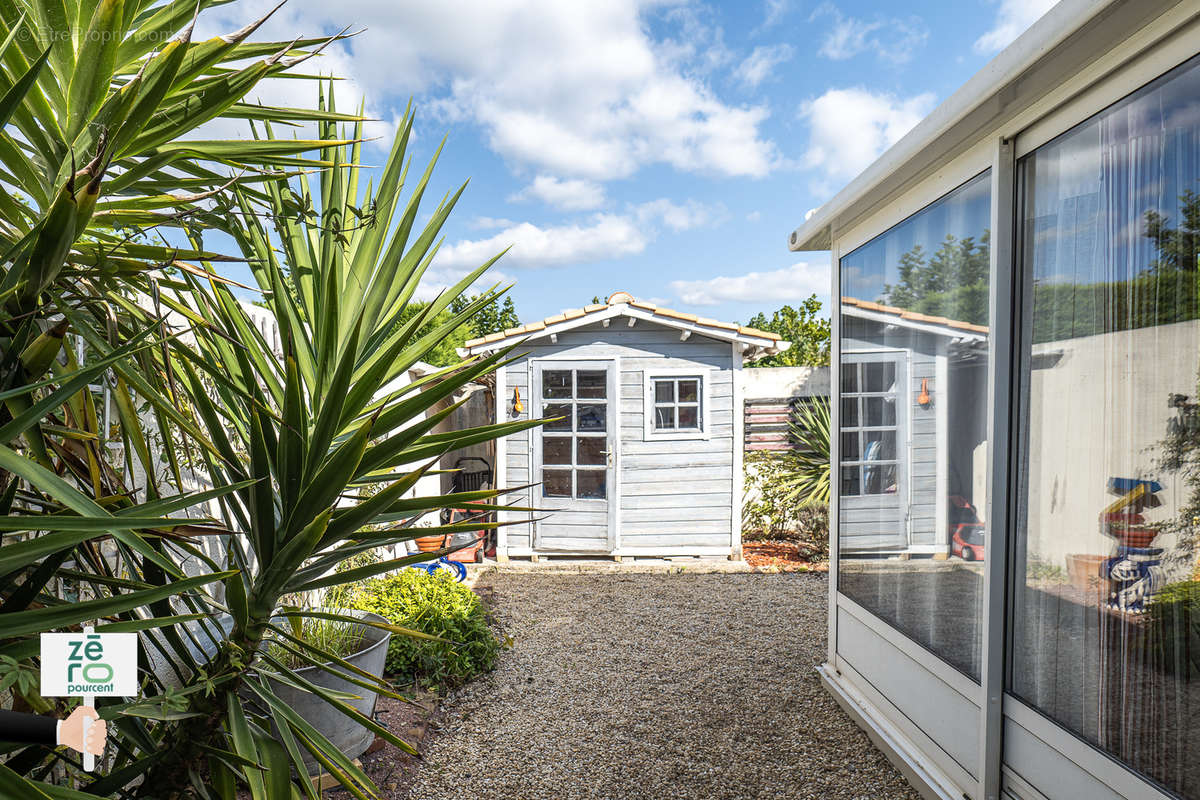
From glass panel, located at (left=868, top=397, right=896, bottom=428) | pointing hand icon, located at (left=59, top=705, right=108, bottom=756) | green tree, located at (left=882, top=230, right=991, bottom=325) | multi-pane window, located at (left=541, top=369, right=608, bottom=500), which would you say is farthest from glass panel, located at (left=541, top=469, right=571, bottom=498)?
pointing hand icon, located at (left=59, top=705, right=108, bottom=756)

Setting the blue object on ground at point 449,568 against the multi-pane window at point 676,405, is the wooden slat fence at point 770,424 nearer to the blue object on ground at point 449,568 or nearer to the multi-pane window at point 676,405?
the multi-pane window at point 676,405

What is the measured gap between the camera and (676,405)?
681cm

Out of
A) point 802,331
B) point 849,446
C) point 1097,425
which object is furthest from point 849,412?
point 802,331

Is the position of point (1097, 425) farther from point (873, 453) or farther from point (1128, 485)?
point (873, 453)

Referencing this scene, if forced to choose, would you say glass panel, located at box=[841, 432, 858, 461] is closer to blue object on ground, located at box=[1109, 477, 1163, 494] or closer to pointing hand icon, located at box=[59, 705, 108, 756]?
blue object on ground, located at box=[1109, 477, 1163, 494]

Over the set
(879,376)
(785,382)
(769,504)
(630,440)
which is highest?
(785,382)

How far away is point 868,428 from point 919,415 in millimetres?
455

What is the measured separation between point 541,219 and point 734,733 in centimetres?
5413

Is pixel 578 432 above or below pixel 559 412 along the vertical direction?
below

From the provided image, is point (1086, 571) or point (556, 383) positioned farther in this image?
point (556, 383)

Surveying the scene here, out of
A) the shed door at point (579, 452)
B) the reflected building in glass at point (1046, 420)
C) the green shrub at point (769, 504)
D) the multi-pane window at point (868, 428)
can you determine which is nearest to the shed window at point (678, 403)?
the shed door at point (579, 452)

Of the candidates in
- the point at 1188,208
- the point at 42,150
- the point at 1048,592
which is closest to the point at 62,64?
the point at 42,150

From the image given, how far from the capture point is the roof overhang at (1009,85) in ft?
5.09

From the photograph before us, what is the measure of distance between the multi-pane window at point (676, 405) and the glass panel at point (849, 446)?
3299mm
